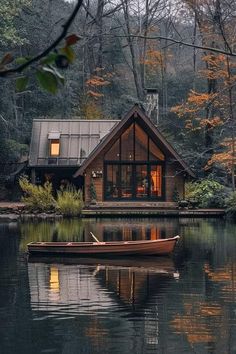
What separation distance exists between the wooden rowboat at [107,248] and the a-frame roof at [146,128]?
1426 cm

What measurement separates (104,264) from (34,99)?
25487mm

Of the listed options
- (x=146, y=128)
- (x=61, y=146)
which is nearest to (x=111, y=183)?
(x=146, y=128)

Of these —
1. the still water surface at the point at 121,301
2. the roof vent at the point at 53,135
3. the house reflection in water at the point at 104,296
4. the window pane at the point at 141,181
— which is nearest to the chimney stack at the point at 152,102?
the window pane at the point at 141,181

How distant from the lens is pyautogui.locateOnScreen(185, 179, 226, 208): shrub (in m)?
30.2

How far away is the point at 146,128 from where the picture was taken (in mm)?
32031

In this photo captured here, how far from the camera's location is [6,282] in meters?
13.1

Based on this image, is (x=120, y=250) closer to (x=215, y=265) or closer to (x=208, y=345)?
(x=215, y=265)

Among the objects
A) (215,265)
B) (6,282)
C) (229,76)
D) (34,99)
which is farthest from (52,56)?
(34,99)

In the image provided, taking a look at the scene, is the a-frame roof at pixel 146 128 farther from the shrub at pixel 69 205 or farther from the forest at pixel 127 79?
the shrub at pixel 69 205

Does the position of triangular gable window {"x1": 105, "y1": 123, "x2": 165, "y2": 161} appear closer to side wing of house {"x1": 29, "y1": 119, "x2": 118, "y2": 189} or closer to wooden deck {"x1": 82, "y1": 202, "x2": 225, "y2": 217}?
side wing of house {"x1": 29, "y1": 119, "x2": 118, "y2": 189}

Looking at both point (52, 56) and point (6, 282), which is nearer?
point (52, 56)

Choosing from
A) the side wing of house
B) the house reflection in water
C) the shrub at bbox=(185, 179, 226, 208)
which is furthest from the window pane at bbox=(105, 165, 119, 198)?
the house reflection in water

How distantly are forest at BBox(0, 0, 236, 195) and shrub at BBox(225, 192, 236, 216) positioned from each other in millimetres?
1601

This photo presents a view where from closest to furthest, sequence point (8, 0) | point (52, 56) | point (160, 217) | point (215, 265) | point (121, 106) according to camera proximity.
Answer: point (52, 56), point (215, 265), point (160, 217), point (8, 0), point (121, 106)
